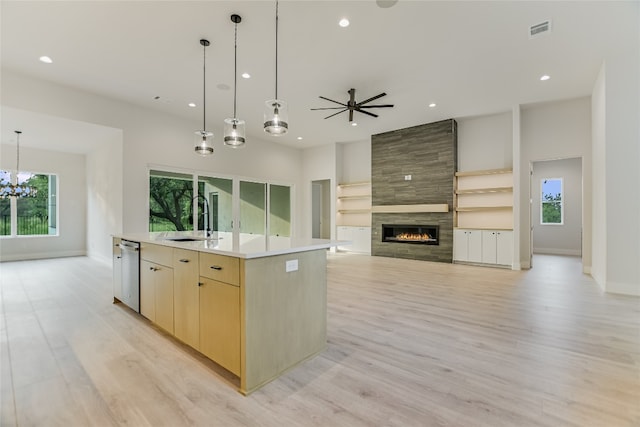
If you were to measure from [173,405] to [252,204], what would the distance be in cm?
717

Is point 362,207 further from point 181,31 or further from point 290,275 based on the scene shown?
point 290,275

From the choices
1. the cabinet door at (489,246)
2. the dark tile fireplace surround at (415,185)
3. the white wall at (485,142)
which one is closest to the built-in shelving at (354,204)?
the dark tile fireplace surround at (415,185)

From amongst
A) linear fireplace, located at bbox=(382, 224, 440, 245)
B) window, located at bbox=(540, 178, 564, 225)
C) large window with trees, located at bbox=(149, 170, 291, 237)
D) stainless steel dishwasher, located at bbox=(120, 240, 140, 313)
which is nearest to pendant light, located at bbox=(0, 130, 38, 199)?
large window with trees, located at bbox=(149, 170, 291, 237)

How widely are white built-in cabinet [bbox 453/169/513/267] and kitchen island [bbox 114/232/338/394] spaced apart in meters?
5.53

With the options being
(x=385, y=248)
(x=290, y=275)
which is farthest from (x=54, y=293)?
(x=385, y=248)

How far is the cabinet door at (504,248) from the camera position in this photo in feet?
20.6

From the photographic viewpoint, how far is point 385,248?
26.4 feet

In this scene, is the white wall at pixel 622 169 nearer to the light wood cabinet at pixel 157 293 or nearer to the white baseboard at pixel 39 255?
the light wood cabinet at pixel 157 293

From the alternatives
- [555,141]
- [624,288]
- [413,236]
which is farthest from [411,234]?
[624,288]

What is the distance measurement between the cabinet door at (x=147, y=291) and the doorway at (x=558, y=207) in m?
10.1

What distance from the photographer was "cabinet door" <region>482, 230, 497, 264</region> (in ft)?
21.2

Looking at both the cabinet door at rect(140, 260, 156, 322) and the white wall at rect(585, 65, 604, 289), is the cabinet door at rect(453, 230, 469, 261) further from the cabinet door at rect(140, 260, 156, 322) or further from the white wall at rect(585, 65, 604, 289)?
the cabinet door at rect(140, 260, 156, 322)

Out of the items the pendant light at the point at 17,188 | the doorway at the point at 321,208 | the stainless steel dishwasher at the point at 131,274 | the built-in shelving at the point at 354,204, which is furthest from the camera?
the doorway at the point at 321,208

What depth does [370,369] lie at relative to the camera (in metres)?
2.16
